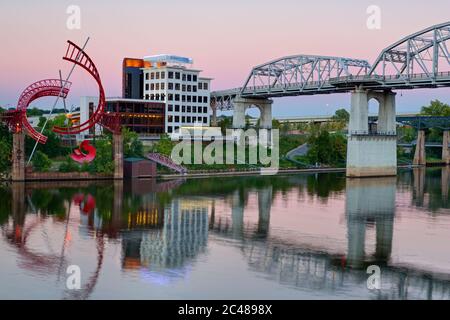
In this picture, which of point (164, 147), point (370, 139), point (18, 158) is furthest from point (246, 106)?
point (18, 158)

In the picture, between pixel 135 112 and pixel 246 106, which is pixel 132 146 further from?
pixel 246 106

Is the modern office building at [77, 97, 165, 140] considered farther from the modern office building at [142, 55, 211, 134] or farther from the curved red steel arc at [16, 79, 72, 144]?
the curved red steel arc at [16, 79, 72, 144]

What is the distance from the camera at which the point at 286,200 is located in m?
65.5

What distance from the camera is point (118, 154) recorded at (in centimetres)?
8044

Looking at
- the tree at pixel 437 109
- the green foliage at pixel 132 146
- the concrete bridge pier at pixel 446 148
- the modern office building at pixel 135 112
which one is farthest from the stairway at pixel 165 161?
the tree at pixel 437 109

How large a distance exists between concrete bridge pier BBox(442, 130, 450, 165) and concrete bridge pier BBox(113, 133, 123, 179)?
83.7 metres

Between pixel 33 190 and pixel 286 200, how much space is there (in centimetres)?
2638

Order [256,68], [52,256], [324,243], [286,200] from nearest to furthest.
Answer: [52,256] → [324,243] → [286,200] → [256,68]

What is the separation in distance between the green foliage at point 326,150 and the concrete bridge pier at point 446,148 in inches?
1184

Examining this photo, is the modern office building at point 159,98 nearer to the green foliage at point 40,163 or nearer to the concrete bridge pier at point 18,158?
the green foliage at point 40,163

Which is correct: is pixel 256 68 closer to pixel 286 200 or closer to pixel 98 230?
pixel 286 200

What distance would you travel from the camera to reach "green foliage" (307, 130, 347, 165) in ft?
385

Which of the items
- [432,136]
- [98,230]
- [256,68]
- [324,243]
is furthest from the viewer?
[432,136]
